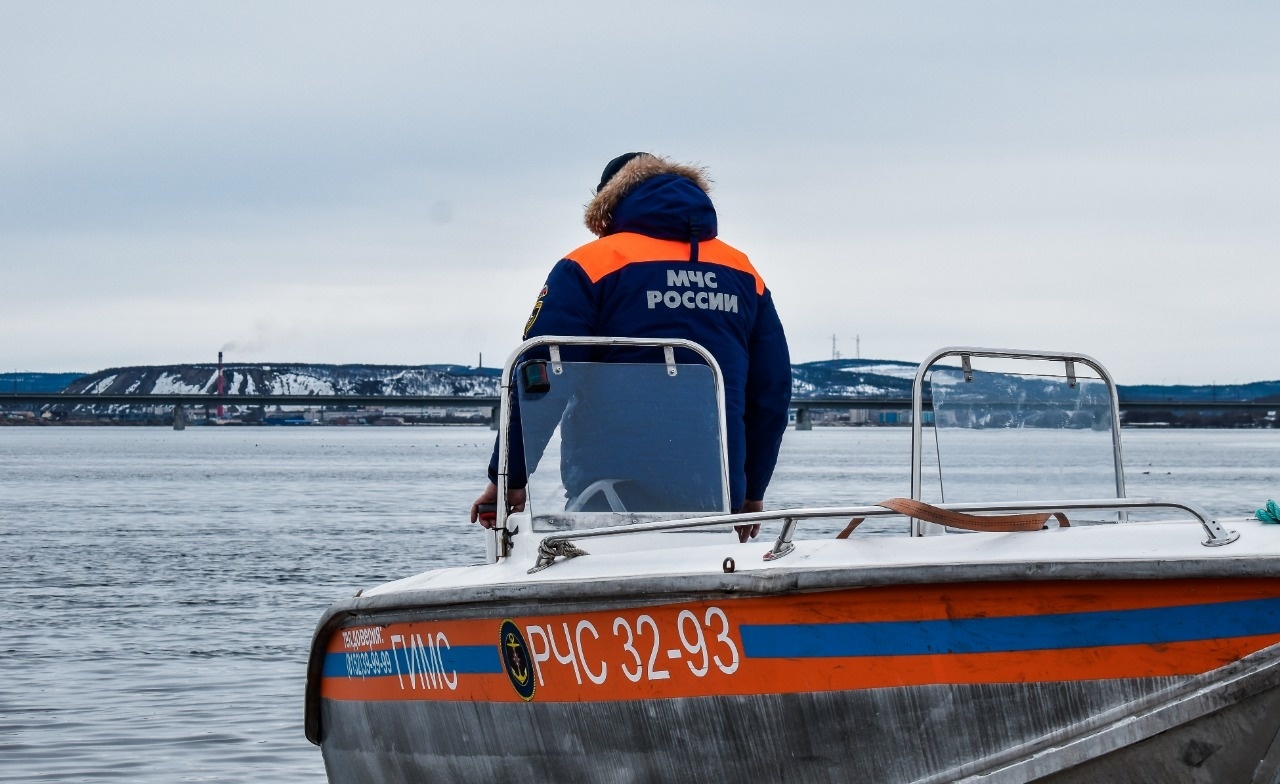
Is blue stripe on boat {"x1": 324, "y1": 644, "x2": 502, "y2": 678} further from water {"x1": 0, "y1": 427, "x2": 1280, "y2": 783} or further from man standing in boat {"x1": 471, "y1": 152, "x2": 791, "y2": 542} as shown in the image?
water {"x1": 0, "y1": 427, "x2": 1280, "y2": 783}

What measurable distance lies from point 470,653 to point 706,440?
878 mm

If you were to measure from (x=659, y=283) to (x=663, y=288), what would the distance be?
0.02 meters

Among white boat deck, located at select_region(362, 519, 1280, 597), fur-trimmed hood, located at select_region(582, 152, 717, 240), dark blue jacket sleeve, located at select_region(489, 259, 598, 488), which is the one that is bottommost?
white boat deck, located at select_region(362, 519, 1280, 597)

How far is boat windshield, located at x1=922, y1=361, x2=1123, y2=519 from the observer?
4227mm

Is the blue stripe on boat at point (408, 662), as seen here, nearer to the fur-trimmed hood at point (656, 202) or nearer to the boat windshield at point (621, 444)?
the boat windshield at point (621, 444)

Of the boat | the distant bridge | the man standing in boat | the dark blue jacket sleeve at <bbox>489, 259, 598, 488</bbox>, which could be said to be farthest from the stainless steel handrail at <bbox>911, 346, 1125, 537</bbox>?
the distant bridge

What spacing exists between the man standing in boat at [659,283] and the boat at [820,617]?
10cm

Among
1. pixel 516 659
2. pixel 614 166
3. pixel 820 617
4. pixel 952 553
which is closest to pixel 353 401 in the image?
pixel 614 166

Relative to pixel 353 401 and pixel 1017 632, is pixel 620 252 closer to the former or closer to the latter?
pixel 1017 632

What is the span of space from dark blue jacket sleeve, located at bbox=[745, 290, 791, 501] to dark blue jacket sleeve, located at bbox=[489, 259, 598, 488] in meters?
0.60

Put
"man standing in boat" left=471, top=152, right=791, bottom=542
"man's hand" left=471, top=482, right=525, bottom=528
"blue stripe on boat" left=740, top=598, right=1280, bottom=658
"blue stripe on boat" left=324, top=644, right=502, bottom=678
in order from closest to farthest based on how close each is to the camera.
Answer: "blue stripe on boat" left=740, top=598, right=1280, bottom=658 < "blue stripe on boat" left=324, top=644, right=502, bottom=678 < "man's hand" left=471, top=482, right=525, bottom=528 < "man standing in boat" left=471, top=152, right=791, bottom=542

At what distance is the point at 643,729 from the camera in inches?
140

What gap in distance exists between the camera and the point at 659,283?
436 centimetres

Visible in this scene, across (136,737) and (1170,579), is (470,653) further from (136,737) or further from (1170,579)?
(136,737)
